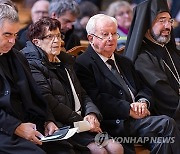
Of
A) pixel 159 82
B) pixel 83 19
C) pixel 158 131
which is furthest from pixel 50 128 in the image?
pixel 83 19

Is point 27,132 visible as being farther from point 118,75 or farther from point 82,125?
point 118,75

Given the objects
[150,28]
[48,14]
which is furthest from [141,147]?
[48,14]

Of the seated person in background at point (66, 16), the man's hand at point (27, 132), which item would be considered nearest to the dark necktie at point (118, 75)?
the seated person in background at point (66, 16)

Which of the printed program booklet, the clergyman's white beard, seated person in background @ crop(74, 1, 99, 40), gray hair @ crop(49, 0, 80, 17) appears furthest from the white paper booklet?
seated person in background @ crop(74, 1, 99, 40)

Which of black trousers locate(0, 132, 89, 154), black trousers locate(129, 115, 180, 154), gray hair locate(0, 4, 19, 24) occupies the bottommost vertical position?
black trousers locate(129, 115, 180, 154)

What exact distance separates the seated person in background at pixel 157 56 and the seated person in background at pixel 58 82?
0.69 meters

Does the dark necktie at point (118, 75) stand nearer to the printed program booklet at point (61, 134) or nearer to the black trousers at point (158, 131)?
the black trousers at point (158, 131)

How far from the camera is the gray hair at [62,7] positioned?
5.23 meters

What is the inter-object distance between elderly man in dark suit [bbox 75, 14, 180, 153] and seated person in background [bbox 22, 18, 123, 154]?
161 mm

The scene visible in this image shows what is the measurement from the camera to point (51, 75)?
3.90m

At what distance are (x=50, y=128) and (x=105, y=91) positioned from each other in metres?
0.74

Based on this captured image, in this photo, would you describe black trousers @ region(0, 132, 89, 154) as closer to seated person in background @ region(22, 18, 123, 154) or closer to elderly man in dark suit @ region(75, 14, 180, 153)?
seated person in background @ region(22, 18, 123, 154)

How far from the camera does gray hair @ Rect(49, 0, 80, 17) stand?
523cm

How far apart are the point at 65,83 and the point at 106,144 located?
1.77 ft
